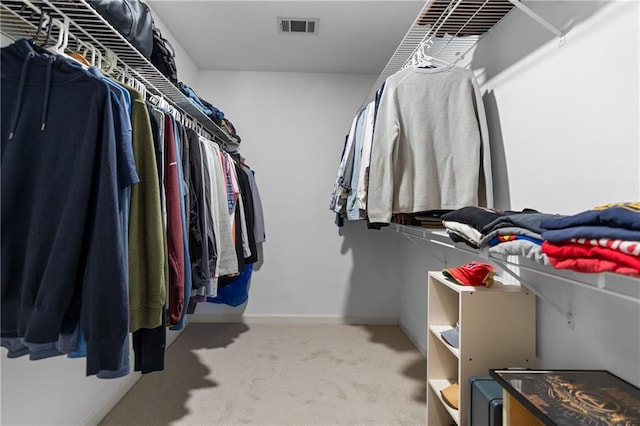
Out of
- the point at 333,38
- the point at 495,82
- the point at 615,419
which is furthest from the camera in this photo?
the point at 333,38

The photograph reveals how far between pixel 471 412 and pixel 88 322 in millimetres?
1278

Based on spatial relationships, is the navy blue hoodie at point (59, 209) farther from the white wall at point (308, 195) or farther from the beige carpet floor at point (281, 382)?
the white wall at point (308, 195)

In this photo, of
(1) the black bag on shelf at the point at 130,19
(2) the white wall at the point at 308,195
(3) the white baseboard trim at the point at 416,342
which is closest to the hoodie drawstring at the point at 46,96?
(1) the black bag on shelf at the point at 130,19

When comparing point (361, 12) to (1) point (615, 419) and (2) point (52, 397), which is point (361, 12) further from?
(2) point (52, 397)

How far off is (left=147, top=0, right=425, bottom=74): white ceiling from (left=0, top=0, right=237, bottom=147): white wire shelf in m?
0.92

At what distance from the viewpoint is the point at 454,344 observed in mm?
1344

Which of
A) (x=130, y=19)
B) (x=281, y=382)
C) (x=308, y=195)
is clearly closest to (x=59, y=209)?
(x=130, y=19)

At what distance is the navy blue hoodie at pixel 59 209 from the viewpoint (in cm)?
79

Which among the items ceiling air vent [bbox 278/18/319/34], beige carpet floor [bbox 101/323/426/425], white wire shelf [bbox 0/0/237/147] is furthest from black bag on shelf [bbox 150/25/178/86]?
beige carpet floor [bbox 101/323/426/425]

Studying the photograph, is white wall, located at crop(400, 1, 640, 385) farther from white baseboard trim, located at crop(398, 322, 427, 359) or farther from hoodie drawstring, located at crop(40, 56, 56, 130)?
hoodie drawstring, located at crop(40, 56, 56, 130)

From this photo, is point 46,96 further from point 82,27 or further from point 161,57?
point 161,57

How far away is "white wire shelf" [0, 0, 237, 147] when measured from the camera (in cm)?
97

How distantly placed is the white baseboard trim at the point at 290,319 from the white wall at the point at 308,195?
0.11 ft

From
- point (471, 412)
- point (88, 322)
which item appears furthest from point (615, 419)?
point (88, 322)
